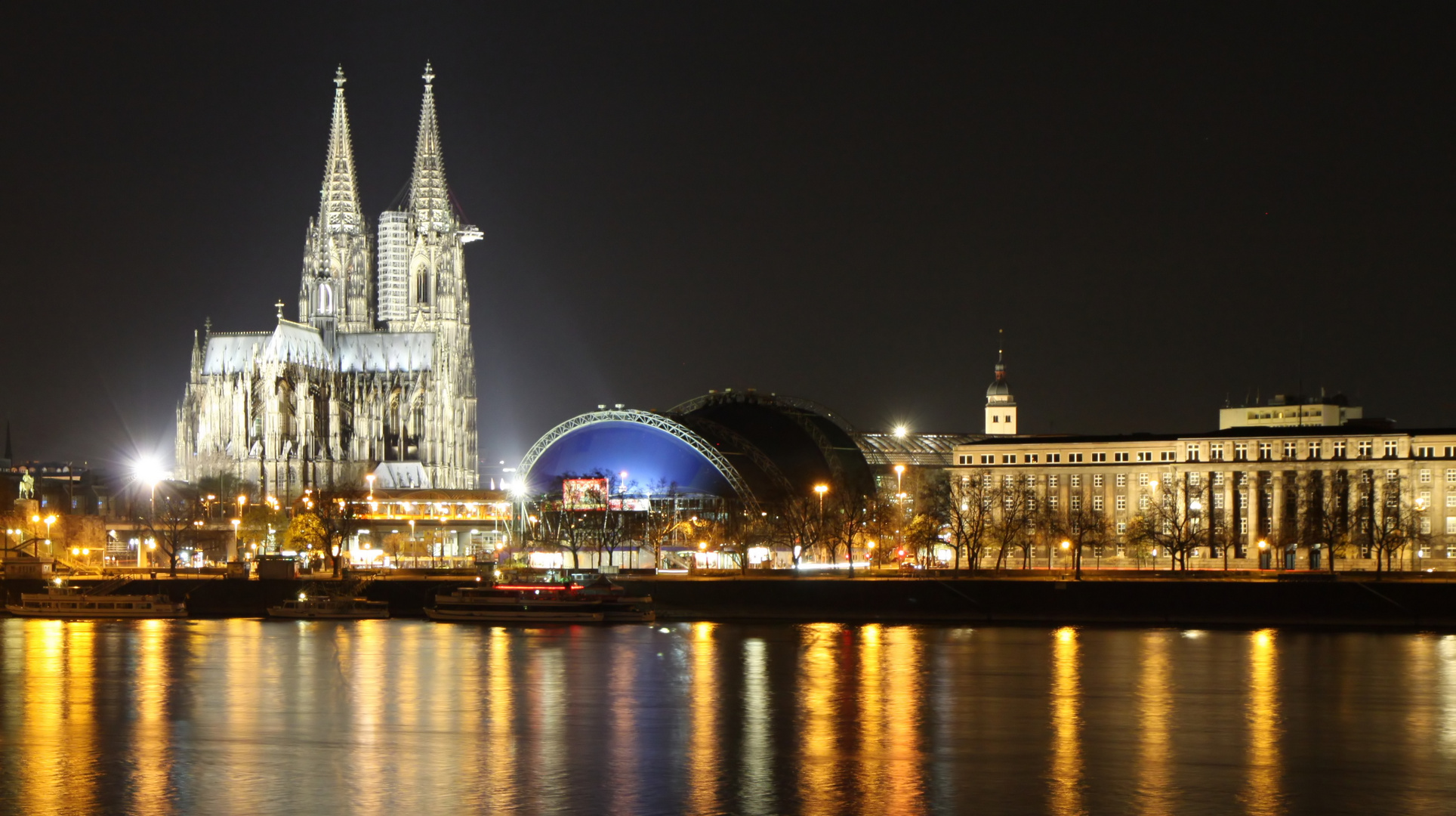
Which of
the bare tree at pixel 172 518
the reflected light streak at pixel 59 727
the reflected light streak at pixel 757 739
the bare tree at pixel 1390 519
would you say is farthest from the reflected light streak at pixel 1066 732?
the bare tree at pixel 172 518

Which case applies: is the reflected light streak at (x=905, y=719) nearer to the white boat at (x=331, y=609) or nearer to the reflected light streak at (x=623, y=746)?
the reflected light streak at (x=623, y=746)

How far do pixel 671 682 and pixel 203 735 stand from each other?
18.4 m

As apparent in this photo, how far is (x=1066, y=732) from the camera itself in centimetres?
5169

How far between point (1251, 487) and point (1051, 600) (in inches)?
2235

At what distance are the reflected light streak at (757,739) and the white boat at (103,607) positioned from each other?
146ft

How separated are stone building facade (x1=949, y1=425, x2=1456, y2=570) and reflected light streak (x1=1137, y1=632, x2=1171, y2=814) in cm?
5935

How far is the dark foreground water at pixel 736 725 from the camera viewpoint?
138 feet

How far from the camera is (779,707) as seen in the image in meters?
57.1

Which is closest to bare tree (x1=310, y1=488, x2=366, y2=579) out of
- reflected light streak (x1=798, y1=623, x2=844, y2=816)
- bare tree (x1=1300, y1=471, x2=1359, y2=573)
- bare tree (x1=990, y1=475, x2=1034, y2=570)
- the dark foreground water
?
the dark foreground water

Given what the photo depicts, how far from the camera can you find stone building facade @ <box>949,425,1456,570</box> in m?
134

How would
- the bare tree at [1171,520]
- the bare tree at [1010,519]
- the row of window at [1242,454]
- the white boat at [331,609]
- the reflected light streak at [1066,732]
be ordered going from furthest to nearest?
1. the row of window at [1242,454]
2. the bare tree at [1010,519]
3. the bare tree at [1171,520]
4. the white boat at [331,609]
5. the reflected light streak at [1066,732]

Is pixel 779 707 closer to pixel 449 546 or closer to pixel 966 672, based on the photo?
pixel 966 672

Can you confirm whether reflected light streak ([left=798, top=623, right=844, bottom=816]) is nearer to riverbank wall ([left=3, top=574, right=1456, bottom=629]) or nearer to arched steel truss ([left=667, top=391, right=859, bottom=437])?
riverbank wall ([left=3, top=574, right=1456, bottom=629])

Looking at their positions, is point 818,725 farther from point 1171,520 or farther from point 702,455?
point 702,455
